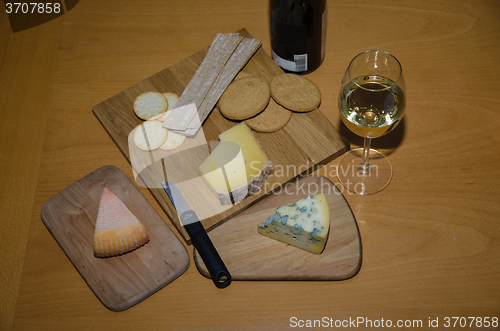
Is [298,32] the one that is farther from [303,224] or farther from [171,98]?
[303,224]

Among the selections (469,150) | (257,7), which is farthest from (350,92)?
(257,7)

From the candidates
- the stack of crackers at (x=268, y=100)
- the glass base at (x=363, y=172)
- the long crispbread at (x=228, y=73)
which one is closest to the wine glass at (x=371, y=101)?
the glass base at (x=363, y=172)

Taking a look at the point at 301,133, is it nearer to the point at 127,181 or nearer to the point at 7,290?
the point at 127,181

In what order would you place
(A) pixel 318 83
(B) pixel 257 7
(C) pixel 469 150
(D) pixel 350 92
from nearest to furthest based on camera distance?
(D) pixel 350 92
(C) pixel 469 150
(A) pixel 318 83
(B) pixel 257 7

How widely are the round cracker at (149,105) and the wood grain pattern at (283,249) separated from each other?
394 mm

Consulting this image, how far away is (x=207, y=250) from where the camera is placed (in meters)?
0.94

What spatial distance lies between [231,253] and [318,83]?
1.90 feet

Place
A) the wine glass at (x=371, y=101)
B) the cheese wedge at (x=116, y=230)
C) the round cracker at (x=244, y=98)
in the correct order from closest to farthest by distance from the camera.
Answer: the wine glass at (x=371, y=101)
the cheese wedge at (x=116, y=230)
the round cracker at (x=244, y=98)

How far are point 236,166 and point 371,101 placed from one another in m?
0.37

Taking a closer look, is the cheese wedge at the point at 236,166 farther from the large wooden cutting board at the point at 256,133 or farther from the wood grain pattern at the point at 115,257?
the wood grain pattern at the point at 115,257

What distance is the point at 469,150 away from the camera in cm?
111

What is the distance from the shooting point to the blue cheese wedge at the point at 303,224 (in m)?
0.96

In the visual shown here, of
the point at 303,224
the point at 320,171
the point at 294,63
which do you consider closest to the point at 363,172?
the point at 320,171

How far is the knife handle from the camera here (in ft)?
3.01
